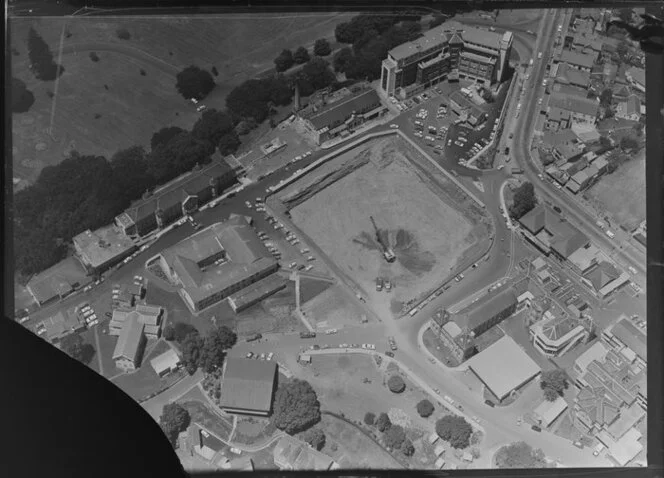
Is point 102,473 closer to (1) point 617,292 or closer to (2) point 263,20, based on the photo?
(1) point 617,292

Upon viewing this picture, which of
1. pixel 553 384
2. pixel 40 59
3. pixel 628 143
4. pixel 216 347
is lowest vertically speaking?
pixel 553 384

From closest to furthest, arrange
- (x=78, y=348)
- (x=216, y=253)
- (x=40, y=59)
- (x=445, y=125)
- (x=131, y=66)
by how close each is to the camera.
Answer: (x=78, y=348)
(x=216, y=253)
(x=40, y=59)
(x=445, y=125)
(x=131, y=66)

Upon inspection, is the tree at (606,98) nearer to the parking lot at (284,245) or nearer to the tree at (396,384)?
the parking lot at (284,245)

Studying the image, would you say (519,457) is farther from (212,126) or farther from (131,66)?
(131,66)

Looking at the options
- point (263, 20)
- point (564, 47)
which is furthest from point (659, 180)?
point (263, 20)

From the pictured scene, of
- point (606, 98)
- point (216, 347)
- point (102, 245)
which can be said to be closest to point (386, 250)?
point (216, 347)
